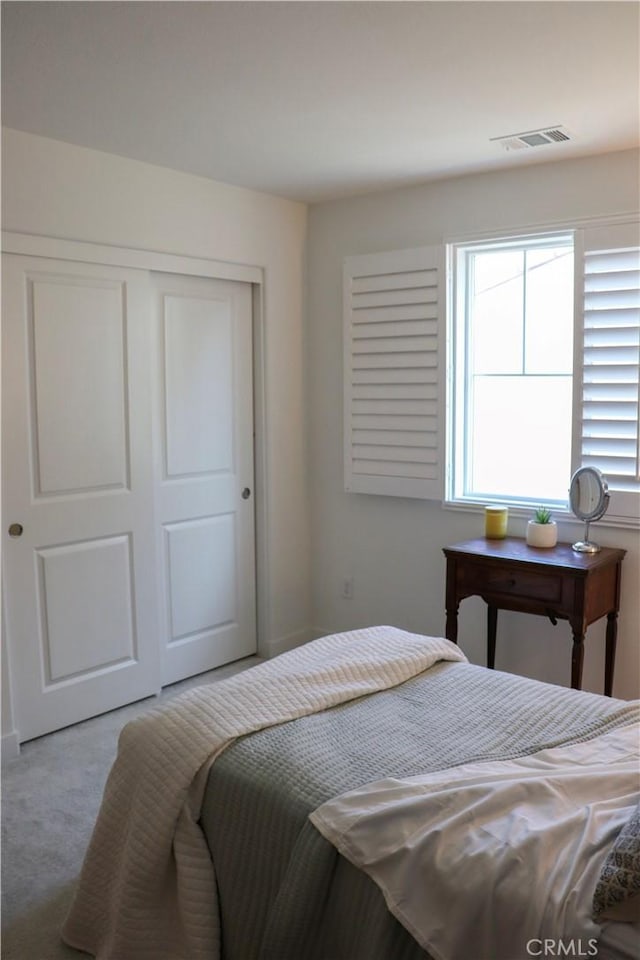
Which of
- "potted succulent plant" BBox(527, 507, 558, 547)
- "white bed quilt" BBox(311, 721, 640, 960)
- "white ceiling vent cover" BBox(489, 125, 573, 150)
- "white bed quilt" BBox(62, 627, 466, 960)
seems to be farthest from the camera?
"potted succulent plant" BBox(527, 507, 558, 547)

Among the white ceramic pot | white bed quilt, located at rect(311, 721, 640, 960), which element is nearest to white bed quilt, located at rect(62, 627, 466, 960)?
white bed quilt, located at rect(311, 721, 640, 960)

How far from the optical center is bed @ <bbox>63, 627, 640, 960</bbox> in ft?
4.99

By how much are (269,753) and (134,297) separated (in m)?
2.30

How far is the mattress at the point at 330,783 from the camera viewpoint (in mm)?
1625

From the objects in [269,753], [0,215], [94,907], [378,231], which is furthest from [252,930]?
[378,231]

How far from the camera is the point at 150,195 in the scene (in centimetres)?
350

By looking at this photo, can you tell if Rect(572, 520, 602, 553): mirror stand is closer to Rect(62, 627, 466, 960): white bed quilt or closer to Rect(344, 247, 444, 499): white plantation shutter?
Rect(344, 247, 444, 499): white plantation shutter

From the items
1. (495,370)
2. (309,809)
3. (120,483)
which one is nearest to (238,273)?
(120,483)

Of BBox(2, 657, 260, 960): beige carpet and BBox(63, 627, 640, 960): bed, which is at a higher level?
BBox(63, 627, 640, 960): bed

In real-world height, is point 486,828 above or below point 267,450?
below

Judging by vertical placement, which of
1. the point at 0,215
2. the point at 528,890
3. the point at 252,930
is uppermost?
the point at 0,215

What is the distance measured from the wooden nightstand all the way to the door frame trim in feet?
3.92

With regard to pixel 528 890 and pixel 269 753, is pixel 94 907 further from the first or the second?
pixel 528 890

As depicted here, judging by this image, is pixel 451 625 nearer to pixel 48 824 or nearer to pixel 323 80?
pixel 48 824
